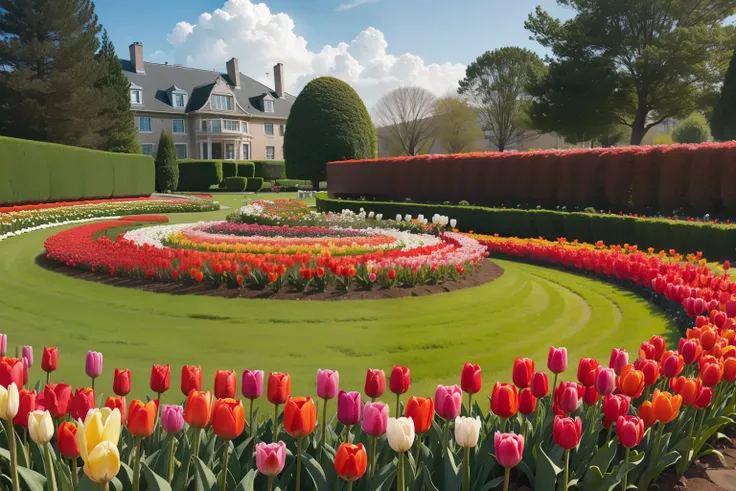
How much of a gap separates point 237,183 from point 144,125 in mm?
15239

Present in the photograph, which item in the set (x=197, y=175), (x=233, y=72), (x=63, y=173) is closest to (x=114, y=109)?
(x=197, y=175)

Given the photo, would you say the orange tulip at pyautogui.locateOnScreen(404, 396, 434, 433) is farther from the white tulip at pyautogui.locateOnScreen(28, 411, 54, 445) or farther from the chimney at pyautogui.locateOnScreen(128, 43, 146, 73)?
the chimney at pyautogui.locateOnScreen(128, 43, 146, 73)

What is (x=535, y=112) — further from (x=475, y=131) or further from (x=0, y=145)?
(x=0, y=145)

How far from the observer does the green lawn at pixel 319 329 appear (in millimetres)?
4652

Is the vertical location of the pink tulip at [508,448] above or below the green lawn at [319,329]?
above

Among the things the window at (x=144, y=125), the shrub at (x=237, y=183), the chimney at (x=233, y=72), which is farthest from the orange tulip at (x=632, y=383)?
the chimney at (x=233, y=72)

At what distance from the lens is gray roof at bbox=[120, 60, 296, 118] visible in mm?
51156

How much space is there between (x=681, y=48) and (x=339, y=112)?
19.2 m

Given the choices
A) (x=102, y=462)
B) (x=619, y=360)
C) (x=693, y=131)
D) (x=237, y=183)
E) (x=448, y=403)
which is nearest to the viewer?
(x=102, y=462)

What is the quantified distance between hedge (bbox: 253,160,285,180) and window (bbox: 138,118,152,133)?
10504mm

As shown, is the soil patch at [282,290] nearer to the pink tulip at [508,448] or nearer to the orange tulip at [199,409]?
the orange tulip at [199,409]

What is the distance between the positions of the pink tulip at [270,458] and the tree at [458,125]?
53.5 m

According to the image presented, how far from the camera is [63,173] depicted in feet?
68.4

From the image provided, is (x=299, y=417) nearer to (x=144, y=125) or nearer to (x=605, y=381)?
(x=605, y=381)
